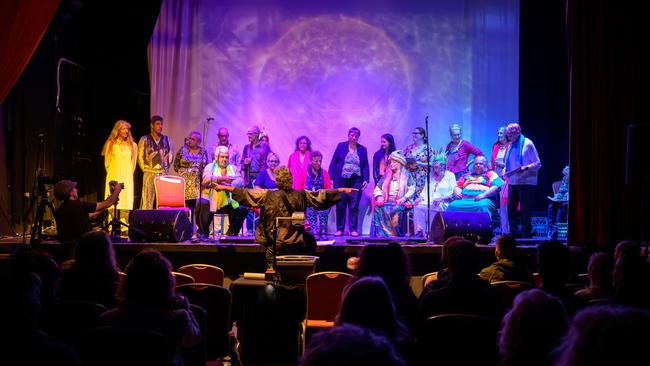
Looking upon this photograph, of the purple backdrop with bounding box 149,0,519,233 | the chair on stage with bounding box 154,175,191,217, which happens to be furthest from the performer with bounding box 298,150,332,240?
the purple backdrop with bounding box 149,0,519,233

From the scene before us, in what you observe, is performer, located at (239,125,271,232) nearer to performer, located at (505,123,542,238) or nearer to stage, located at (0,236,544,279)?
stage, located at (0,236,544,279)

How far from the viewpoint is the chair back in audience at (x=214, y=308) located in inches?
190

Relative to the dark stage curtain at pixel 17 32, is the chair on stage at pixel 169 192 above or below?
below

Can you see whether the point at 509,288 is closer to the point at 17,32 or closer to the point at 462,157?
the point at 462,157

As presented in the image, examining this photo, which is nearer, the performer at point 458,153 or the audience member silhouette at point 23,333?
the audience member silhouette at point 23,333

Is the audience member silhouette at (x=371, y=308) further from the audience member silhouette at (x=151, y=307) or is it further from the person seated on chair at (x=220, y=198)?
the person seated on chair at (x=220, y=198)

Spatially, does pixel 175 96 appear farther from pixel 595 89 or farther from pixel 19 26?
pixel 595 89

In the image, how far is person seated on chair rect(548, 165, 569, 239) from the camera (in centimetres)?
1080

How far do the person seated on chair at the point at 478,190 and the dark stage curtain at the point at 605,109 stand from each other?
1.81 meters

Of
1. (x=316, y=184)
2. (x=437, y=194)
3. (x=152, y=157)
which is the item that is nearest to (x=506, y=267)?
(x=437, y=194)

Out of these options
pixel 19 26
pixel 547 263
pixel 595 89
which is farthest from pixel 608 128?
A: pixel 19 26

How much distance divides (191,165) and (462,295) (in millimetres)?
7370

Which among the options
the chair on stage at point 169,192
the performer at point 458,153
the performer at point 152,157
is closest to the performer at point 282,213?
the chair on stage at point 169,192

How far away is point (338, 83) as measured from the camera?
1315 cm
